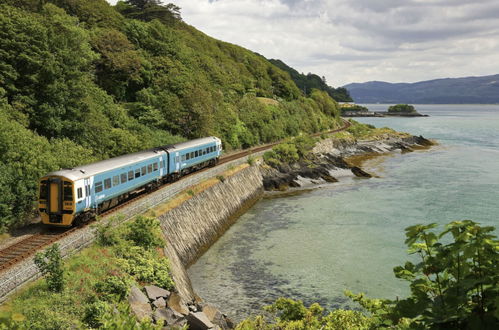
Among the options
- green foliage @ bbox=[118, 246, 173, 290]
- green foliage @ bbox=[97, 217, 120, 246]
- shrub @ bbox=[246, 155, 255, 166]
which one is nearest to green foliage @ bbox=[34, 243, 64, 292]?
green foliage @ bbox=[118, 246, 173, 290]

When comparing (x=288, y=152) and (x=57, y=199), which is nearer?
(x=57, y=199)

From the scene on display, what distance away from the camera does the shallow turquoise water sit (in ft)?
Result: 78.7

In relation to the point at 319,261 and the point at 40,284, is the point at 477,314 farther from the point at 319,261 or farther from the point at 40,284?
the point at 319,261

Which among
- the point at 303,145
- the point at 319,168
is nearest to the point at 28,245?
the point at 319,168

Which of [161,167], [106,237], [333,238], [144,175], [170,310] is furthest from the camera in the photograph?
[161,167]

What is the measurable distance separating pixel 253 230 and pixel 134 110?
2747 cm

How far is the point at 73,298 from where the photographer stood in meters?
15.2

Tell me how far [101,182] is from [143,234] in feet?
16.5

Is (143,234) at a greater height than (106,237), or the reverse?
(106,237)

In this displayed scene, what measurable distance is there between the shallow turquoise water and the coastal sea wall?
100 centimetres

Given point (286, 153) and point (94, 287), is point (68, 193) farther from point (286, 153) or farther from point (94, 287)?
point (286, 153)

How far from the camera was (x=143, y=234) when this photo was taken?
2195 centimetres

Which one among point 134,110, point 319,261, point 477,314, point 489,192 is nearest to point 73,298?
point 477,314

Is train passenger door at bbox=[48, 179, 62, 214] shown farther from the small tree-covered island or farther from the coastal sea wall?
the coastal sea wall
